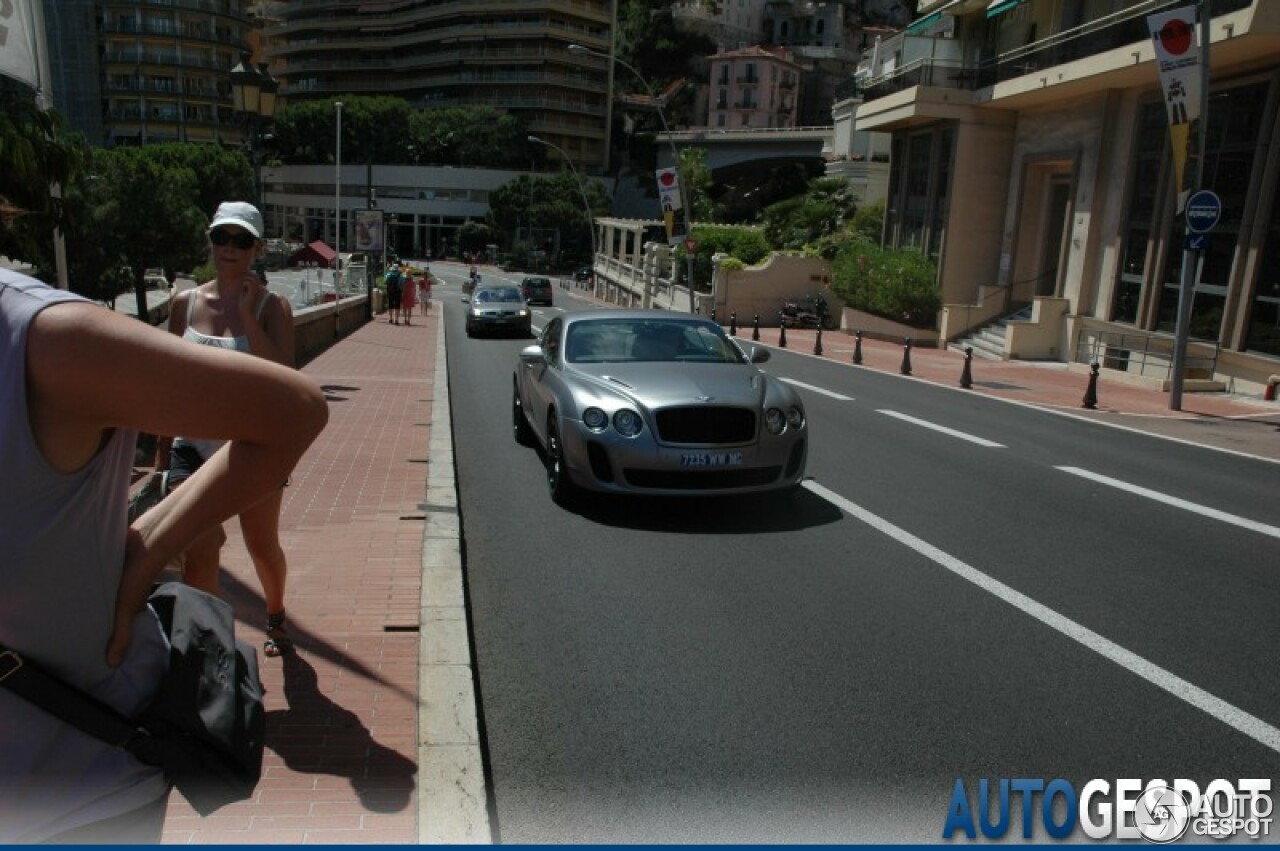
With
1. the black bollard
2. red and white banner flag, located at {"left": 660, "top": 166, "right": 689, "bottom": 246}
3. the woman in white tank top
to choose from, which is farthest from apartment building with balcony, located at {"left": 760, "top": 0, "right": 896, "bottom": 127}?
the woman in white tank top

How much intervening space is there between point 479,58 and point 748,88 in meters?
30.2

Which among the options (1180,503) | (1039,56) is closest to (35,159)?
(1180,503)

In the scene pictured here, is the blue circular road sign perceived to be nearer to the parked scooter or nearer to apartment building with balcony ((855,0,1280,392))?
apartment building with balcony ((855,0,1280,392))

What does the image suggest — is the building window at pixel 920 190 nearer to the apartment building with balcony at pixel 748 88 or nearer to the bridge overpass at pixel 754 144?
the bridge overpass at pixel 754 144

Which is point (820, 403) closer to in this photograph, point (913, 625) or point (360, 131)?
point (913, 625)

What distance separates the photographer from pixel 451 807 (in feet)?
11.3

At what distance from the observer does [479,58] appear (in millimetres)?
112562

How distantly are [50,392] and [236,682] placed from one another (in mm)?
716

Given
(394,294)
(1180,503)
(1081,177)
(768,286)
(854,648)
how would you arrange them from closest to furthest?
(854,648), (1180,503), (1081,177), (394,294), (768,286)

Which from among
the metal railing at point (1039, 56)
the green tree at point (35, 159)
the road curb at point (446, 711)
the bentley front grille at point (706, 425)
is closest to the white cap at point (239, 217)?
the green tree at point (35, 159)

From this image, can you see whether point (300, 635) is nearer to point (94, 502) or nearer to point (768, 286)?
A: point (94, 502)

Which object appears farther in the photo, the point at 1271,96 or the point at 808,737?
the point at 1271,96

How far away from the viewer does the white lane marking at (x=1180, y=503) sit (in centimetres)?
829

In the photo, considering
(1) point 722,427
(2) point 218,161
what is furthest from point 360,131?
(1) point 722,427
